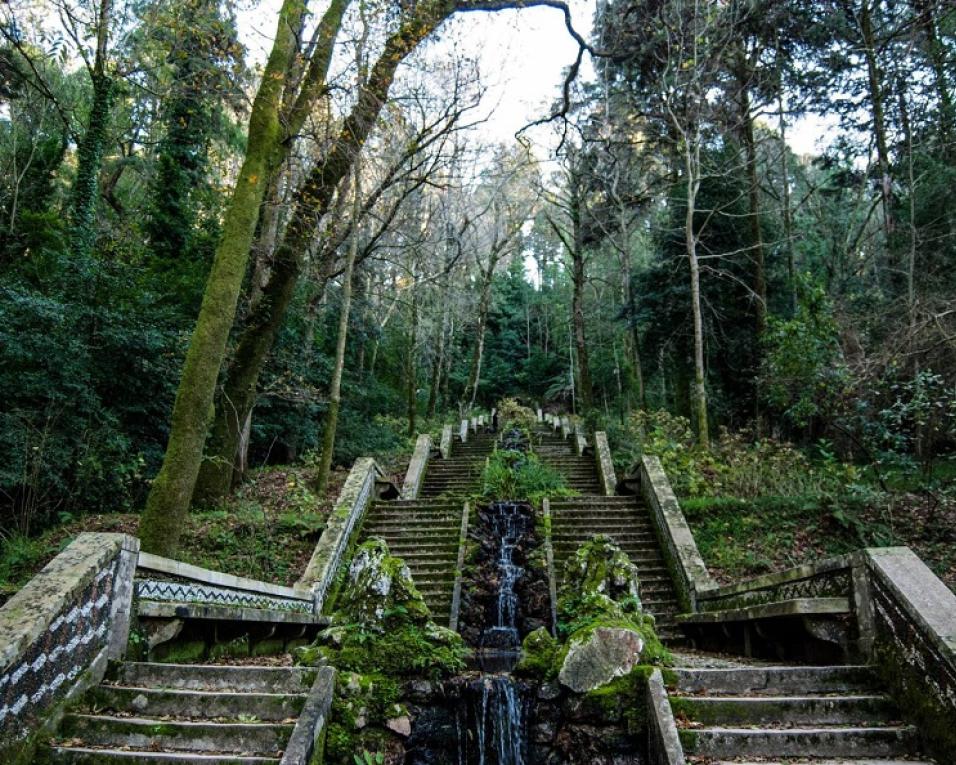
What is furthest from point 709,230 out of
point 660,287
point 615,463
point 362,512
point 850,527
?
point 362,512

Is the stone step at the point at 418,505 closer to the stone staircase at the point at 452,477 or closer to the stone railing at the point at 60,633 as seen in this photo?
the stone staircase at the point at 452,477

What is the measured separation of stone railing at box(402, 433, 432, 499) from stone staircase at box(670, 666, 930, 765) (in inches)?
362

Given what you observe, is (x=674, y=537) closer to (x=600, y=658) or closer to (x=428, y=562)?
(x=428, y=562)

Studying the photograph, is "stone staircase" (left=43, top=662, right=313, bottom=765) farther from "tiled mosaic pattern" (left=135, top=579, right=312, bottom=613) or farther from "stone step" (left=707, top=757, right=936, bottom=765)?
"stone step" (left=707, top=757, right=936, bottom=765)

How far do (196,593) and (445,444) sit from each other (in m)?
12.8

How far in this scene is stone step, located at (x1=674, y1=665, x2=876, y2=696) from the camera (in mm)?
5098

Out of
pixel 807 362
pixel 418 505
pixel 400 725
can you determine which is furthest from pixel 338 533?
pixel 807 362

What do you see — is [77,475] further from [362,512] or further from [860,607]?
[860,607]

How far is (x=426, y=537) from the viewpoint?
441 inches

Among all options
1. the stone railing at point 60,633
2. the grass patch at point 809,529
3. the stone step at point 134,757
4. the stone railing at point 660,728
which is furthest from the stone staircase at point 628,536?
the stone railing at point 60,633

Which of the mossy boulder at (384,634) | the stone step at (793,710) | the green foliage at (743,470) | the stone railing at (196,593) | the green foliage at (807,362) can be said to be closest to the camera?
the stone step at (793,710)

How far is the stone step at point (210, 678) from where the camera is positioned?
4.88m

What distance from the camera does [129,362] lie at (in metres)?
11.9

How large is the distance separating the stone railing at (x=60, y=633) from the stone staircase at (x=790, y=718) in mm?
4341
